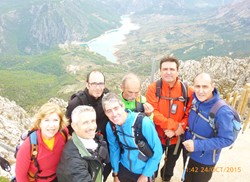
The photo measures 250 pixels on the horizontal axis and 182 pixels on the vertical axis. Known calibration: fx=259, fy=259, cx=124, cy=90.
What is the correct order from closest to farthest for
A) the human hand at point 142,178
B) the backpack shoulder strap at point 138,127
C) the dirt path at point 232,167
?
the backpack shoulder strap at point 138,127 < the human hand at point 142,178 < the dirt path at point 232,167

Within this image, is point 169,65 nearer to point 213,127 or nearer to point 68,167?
point 213,127

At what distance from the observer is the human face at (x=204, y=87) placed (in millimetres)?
4707

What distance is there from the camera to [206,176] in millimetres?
5359

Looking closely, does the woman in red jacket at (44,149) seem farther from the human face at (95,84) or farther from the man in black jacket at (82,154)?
the human face at (95,84)

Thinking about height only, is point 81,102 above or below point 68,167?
above

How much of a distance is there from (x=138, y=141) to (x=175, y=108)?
4.34 feet

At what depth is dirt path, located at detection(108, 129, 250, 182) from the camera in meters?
7.35

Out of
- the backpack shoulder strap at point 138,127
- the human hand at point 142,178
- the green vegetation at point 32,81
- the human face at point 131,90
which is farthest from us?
the green vegetation at point 32,81

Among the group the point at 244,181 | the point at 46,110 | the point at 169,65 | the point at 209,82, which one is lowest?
the point at 244,181

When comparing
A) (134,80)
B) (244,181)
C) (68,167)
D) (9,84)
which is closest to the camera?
(68,167)

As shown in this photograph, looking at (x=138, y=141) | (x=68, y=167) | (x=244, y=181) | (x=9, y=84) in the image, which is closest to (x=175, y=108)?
(x=138, y=141)

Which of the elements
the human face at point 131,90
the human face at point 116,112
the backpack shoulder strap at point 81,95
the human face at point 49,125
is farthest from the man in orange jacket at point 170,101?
the human face at point 49,125

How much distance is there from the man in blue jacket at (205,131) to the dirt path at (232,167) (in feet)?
7.11

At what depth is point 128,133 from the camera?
15.0ft
